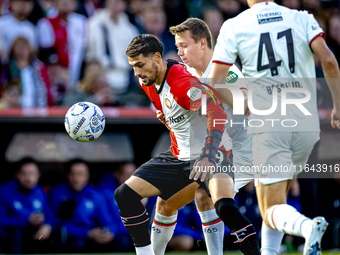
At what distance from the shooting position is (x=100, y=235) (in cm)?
681

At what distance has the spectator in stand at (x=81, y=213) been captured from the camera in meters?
6.76

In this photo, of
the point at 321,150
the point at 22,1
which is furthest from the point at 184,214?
the point at 22,1

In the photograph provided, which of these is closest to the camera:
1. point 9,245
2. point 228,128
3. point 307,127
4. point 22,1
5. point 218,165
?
point 307,127

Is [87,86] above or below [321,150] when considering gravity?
above

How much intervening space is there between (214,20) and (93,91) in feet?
8.91

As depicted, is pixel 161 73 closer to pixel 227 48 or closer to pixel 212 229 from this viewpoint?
pixel 227 48

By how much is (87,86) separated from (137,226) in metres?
3.68

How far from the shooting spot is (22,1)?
8.14 m

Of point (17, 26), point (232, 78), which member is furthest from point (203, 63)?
point (17, 26)

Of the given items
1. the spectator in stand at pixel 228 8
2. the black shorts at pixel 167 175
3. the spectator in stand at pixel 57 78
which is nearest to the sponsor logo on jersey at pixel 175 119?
the black shorts at pixel 167 175

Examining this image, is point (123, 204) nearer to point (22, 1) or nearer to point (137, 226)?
point (137, 226)

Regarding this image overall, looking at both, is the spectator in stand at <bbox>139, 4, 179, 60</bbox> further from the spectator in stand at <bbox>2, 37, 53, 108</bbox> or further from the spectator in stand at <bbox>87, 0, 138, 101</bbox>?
the spectator in stand at <bbox>2, 37, 53, 108</bbox>

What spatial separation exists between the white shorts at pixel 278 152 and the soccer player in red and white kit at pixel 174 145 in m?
0.33

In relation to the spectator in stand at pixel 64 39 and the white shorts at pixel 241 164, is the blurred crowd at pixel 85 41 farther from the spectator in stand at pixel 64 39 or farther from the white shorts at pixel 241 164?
the white shorts at pixel 241 164
